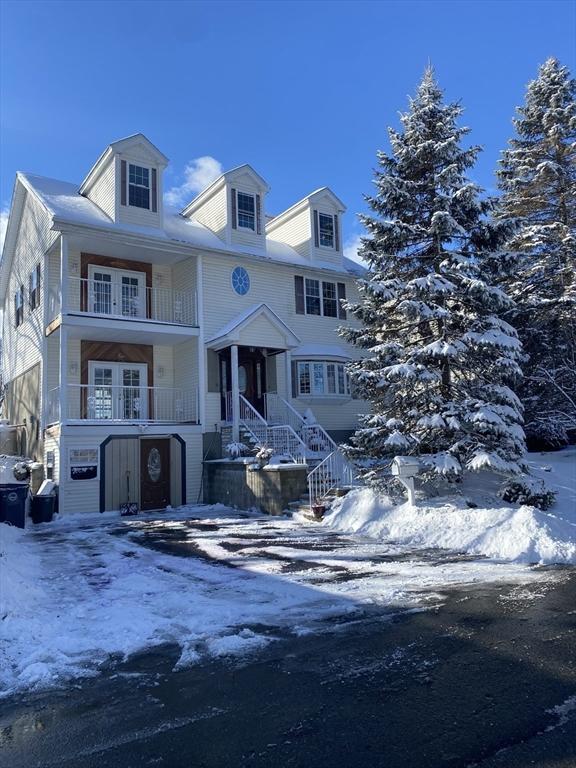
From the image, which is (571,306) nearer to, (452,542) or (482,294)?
(482,294)

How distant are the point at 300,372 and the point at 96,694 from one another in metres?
16.3

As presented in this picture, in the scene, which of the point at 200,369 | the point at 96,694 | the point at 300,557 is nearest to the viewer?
the point at 96,694

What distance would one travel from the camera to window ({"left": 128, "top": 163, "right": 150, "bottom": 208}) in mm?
18359

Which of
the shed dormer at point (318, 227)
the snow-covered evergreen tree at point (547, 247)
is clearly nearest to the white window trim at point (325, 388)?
the shed dormer at point (318, 227)

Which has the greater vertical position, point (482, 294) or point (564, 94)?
point (564, 94)

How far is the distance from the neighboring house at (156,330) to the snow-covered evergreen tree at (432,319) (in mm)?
4442

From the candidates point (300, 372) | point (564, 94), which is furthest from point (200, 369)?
point (564, 94)

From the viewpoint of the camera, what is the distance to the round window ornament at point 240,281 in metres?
19.6

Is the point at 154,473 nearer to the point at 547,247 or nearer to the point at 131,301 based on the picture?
the point at 131,301

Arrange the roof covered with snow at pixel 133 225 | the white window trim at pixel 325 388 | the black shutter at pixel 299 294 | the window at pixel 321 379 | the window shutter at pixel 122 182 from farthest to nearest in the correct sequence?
the black shutter at pixel 299 294, the window at pixel 321 379, the white window trim at pixel 325 388, the window shutter at pixel 122 182, the roof covered with snow at pixel 133 225

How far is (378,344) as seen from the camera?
44.3 feet

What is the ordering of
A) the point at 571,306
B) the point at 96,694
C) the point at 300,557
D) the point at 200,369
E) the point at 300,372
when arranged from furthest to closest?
the point at 300,372 → the point at 200,369 → the point at 571,306 → the point at 300,557 → the point at 96,694

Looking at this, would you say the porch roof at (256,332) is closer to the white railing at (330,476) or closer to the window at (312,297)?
the window at (312,297)

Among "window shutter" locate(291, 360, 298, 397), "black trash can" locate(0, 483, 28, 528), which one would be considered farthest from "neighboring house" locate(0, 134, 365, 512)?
"black trash can" locate(0, 483, 28, 528)
